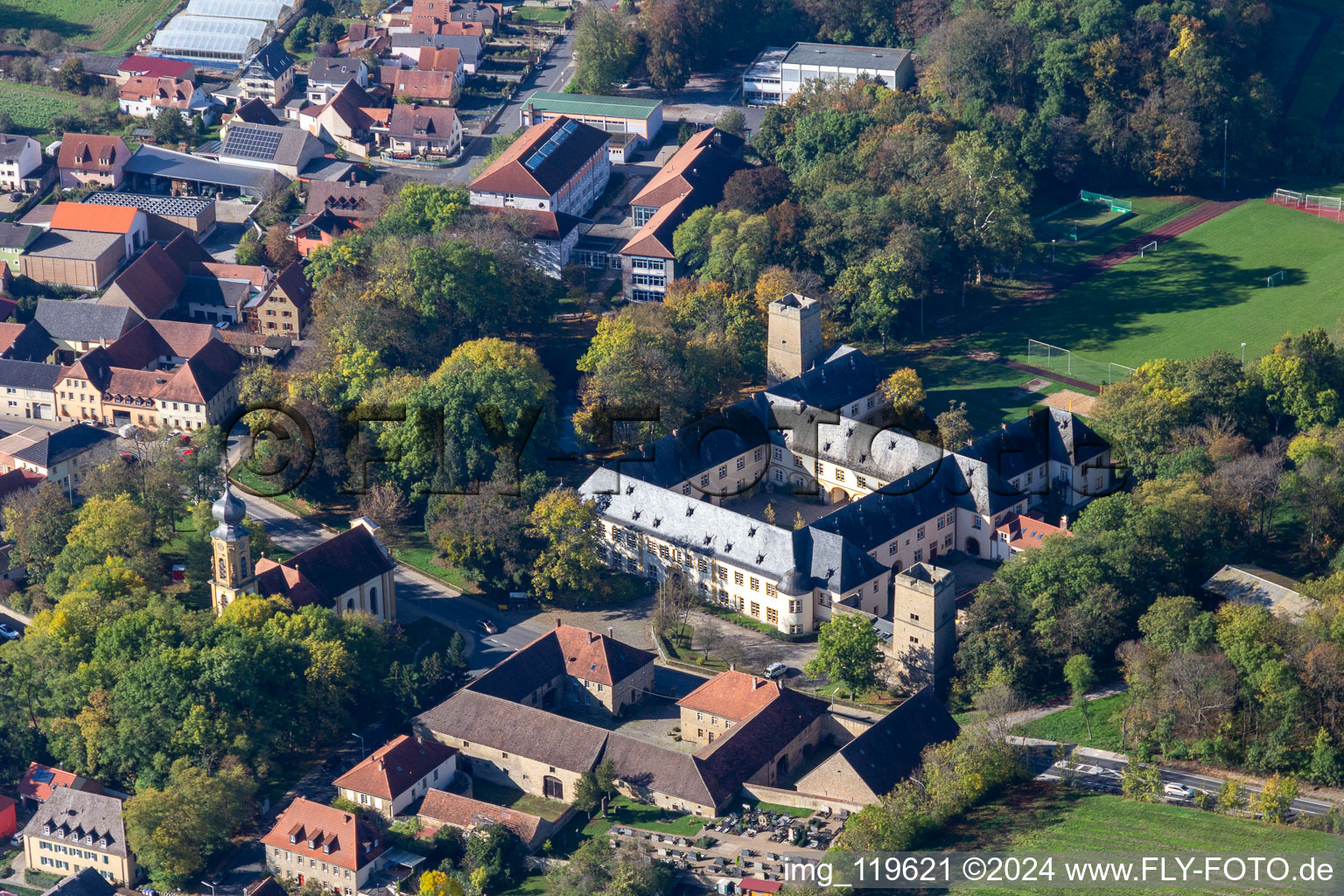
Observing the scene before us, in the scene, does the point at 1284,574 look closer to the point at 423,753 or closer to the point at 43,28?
the point at 423,753

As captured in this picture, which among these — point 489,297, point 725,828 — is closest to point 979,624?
point 725,828

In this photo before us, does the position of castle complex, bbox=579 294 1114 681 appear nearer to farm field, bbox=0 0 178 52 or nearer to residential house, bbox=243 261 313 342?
residential house, bbox=243 261 313 342

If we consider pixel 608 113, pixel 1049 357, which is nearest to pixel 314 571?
pixel 1049 357

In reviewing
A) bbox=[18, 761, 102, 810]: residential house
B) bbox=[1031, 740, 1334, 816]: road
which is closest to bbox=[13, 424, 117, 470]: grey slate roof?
bbox=[18, 761, 102, 810]: residential house

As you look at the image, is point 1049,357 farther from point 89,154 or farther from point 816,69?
point 89,154

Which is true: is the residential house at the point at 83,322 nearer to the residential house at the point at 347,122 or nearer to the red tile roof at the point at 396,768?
the residential house at the point at 347,122

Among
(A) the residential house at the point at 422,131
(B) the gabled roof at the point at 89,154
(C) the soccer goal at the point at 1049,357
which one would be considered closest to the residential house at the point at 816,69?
(A) the residential house at the point at 422,131
